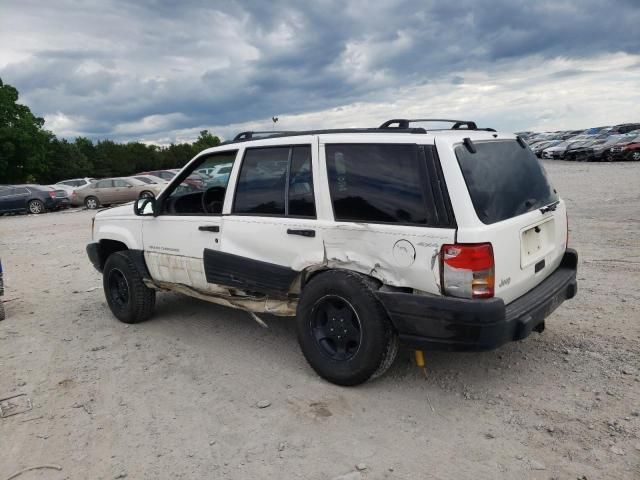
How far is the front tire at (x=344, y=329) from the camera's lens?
11.7 feet

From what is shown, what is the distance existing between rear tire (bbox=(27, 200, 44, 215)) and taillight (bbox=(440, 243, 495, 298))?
23.8 m

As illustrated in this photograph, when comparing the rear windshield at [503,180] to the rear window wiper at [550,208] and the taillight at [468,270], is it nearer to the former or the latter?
the rear window wiper at [550,208]

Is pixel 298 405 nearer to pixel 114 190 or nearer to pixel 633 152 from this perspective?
pixel 114 190

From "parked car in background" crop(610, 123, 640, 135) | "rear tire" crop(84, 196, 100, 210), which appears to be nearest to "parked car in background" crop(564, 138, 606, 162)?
"parked car in background" crop(610, 123, 640, 135)

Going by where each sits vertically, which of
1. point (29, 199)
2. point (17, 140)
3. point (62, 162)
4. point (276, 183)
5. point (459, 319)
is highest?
point (17, 140)

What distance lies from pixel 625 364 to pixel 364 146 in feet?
8.43

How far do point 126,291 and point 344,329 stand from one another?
2.95 metres

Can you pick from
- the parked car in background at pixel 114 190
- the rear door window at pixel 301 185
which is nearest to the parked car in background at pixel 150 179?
the parked car in background at pixel 114 190

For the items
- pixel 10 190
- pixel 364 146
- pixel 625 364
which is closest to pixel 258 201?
pixel 364 146

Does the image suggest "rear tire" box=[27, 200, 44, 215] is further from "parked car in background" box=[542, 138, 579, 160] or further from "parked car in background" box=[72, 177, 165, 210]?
"parked car in background" box=[542, 138, 579, 160]

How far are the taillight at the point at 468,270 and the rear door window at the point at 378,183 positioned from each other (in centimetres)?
28

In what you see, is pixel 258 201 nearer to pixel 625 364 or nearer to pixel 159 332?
pixel 159 332

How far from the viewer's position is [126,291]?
5664 millimetres

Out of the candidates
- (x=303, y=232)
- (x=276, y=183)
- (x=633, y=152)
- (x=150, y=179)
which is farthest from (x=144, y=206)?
(x=633, y=152)
